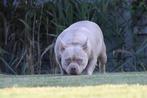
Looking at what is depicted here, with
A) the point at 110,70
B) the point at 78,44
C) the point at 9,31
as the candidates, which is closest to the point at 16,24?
the point at 9,31

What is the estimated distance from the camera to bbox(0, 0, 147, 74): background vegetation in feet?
42.8

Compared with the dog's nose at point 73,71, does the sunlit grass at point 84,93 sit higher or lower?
higher

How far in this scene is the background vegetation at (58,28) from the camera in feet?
42.8

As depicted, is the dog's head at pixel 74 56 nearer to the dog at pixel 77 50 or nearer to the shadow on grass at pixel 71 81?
the dog at pixel 77 50

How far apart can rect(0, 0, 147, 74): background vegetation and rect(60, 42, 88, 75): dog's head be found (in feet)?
10.1

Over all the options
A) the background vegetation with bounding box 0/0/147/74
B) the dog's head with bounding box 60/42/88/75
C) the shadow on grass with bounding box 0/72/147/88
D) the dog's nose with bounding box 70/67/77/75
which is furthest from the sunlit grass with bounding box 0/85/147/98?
the background vegetation with bounding box 0/0/147/74

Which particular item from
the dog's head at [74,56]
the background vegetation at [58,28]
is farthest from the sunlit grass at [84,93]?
the background vegetation at [58,28]

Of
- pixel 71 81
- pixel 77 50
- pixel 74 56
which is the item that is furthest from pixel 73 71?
pixel 71 81

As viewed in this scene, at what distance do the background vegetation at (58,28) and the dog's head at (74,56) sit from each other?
121 inches

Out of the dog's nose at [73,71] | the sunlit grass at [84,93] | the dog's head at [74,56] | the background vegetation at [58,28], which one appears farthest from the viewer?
the background vegetation at [58,28]

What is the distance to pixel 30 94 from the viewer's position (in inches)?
187

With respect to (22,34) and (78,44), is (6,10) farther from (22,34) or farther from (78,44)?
(78,44)

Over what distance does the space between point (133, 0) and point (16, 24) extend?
8.81ft

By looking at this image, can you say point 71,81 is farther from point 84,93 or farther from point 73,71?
point 73,71
